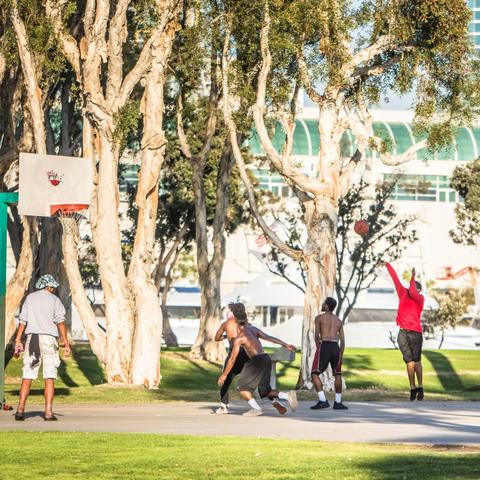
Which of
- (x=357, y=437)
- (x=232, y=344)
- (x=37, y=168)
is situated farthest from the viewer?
(x=37, y=168)

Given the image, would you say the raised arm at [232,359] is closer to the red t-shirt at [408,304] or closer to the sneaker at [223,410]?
the sneaker at [223,410]

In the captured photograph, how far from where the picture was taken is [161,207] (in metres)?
55.2

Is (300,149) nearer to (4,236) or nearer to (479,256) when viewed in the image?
(479,256)

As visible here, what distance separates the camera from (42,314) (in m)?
18.7

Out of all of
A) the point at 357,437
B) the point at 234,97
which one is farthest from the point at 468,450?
the point at 234,97

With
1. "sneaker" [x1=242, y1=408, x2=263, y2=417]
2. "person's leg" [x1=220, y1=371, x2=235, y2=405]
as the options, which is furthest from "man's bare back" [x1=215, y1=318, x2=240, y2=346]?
"sneaker" [x1=242, y1=408, x2=263, y2=417]

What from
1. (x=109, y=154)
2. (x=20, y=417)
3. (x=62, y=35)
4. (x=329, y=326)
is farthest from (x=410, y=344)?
(x=62, y=35)

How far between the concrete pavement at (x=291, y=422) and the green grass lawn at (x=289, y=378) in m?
3.27

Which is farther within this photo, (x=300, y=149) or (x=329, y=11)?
(x=300, y=149)

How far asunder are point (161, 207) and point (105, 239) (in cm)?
2525

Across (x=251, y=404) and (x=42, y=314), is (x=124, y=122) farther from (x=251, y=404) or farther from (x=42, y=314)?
(x=42, y=314)

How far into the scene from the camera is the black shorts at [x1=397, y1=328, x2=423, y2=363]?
25281 mm

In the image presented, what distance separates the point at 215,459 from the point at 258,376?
7.10 metres

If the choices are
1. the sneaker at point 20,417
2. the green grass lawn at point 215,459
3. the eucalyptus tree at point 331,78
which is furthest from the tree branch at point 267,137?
the green grass lawn at point 215,459
